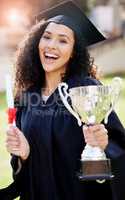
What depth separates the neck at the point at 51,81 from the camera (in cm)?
315

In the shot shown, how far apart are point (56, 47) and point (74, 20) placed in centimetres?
27

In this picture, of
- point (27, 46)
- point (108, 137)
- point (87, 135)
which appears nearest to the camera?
point (87, 135)

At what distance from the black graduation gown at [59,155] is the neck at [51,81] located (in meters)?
0.04

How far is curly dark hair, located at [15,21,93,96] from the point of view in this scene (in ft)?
10.4

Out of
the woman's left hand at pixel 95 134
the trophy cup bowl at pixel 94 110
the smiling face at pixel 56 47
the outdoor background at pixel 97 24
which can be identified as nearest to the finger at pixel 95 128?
the woman's left hand at pixel 95 134

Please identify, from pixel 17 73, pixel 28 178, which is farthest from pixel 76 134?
pixel 17 73

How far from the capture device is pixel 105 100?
9.61 feet

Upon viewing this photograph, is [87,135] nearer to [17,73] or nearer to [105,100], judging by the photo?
[105,100]

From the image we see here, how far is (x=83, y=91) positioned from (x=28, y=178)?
1.73 feet

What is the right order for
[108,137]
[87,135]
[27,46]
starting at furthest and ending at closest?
[27,46] → [108,137] → [87,135]

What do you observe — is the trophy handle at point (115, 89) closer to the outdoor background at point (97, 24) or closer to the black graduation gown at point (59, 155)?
the black graduation gown at point (59, 155)

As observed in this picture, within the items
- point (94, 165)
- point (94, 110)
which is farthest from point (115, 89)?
point (94, 165)

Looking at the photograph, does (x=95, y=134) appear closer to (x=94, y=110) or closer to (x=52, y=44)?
(x=94, y=110)

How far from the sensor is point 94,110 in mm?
2898
